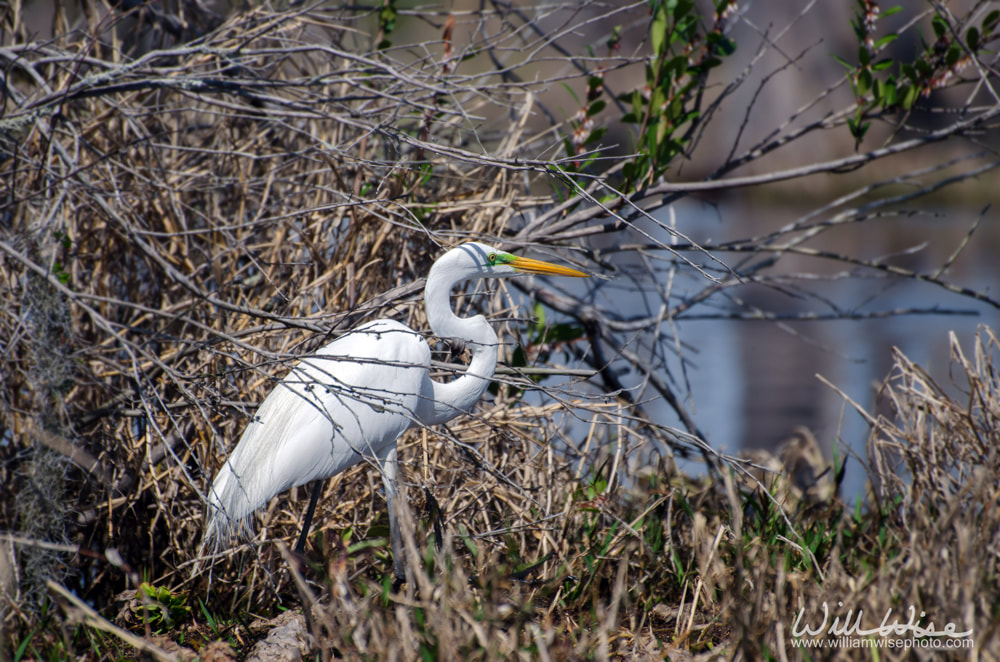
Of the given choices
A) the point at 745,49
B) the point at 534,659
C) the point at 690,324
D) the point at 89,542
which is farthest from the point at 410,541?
the point at 745,49

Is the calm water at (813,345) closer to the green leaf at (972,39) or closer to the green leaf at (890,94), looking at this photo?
the green leaf at (890,94)

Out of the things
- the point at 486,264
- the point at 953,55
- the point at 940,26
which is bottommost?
the point at 486,264

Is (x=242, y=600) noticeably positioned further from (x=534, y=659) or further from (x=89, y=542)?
(x=534, y=659)

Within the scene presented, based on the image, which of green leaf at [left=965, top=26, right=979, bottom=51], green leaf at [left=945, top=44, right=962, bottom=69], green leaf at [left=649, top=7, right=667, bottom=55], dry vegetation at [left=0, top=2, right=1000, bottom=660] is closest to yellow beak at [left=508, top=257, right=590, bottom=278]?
dry vegetation at [left=0, top=2, right=1000, bottom=660]

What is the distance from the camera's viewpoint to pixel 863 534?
3094mm

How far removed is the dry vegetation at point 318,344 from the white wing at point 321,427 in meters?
0.15

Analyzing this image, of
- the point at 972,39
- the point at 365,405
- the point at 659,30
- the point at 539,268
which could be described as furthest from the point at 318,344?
the point at 972,39

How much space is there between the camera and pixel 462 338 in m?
2.57

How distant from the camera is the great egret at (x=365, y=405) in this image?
8.11 feet

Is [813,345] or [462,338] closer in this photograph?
[462,338]
